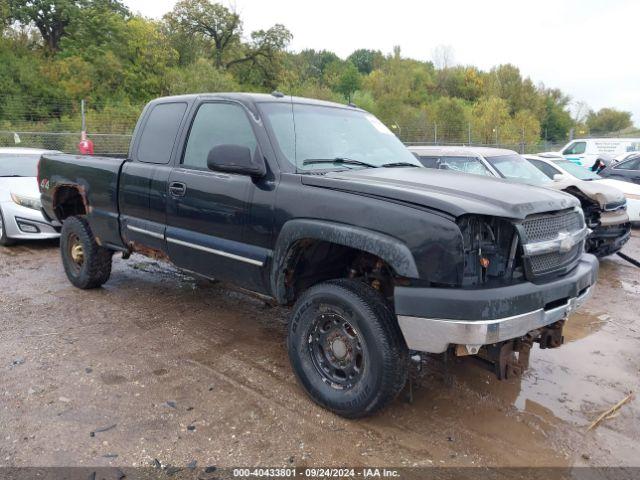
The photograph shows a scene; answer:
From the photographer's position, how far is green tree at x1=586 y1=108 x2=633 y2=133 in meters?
74.4

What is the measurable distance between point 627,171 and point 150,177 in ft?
35.9

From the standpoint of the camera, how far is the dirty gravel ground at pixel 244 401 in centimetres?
299

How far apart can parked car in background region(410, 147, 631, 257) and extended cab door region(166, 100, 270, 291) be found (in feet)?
12.3

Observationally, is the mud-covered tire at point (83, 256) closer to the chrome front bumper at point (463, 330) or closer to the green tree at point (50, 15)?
the chrome front bumper at point (463, 330)

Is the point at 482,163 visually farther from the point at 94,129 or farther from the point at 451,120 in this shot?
the point at 451,120

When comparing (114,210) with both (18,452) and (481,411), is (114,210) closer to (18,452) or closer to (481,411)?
(18,452)

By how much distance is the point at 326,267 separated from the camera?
372cm

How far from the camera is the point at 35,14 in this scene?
3738 cm

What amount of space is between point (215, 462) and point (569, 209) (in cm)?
265

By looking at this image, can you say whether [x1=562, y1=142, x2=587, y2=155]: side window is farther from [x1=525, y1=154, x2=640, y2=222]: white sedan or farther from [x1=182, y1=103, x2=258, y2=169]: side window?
[x1=182, y1=103, x2=258, y2=169]: side window

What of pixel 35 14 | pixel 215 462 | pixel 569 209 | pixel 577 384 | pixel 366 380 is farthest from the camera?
pixel 35 14

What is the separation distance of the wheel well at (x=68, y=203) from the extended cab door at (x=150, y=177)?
1.24m

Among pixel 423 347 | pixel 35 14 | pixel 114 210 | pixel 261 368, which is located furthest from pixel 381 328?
pixel 35 14

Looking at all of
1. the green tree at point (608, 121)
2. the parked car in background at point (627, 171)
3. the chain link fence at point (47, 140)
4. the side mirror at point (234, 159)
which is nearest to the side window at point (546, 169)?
the parked car in background at point (627, 171)
